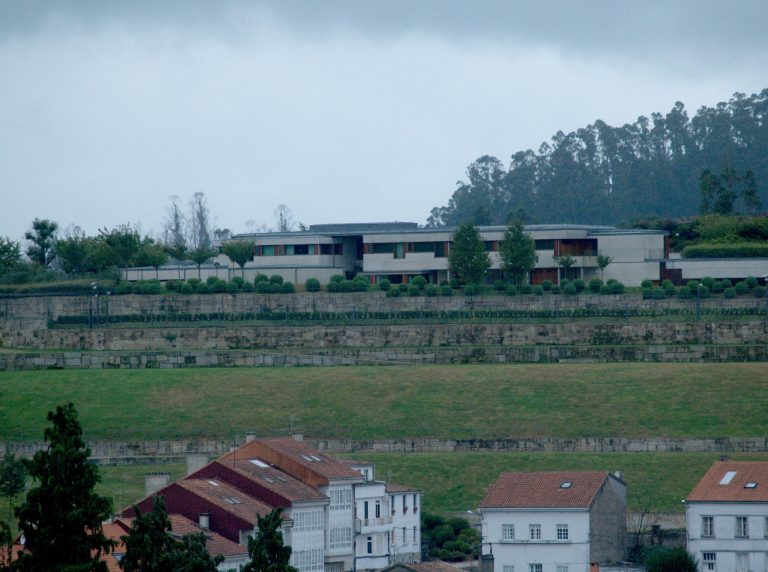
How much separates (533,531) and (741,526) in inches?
222

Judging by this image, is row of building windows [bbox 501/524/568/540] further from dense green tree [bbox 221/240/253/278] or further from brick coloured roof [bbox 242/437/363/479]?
dense green tree [bbox 221/240/253/278]

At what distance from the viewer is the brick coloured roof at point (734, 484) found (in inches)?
1940

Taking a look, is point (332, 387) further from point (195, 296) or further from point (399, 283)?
point (399, 283)

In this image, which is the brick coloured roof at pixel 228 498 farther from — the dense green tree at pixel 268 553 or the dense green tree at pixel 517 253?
the dense green tree at pixel 517 253

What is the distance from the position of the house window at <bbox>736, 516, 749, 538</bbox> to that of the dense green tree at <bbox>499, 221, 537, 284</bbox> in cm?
4158

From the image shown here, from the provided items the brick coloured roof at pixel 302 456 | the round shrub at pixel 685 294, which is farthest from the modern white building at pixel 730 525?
the round shrub at pixel 685 294

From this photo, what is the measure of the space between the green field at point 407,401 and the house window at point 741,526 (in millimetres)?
11875

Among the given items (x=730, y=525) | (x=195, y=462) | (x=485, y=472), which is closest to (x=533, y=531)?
(x=730, y=525)

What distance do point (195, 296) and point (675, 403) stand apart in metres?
28.0

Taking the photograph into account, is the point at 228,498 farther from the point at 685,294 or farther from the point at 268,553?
the point at 685,294

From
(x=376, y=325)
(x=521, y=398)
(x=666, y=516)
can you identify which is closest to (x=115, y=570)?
(x=666, y=516)

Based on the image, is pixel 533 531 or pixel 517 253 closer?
pixel 533 531

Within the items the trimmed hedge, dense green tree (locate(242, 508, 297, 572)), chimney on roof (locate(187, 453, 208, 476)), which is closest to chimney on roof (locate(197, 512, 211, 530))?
chimney on roof (locate(187, 453, 208, 476))

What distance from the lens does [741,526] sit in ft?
161
